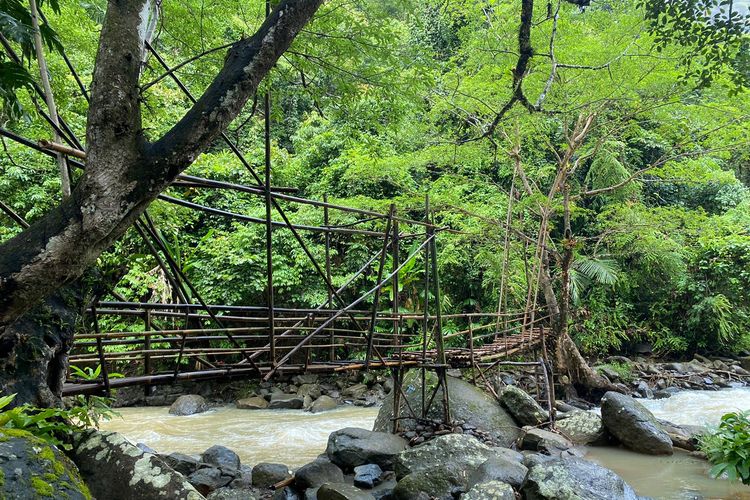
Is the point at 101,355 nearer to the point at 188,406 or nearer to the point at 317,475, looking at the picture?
the point at 317,475

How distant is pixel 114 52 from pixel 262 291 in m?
10.8

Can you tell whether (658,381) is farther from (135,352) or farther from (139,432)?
(135,352)

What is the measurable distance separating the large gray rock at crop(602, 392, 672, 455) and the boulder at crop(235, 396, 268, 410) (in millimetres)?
6980

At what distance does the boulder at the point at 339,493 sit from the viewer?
4.44 metres

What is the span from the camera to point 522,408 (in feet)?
24.2

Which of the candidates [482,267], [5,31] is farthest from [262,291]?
[5,31]

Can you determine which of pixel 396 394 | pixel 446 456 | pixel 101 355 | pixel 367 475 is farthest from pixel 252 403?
pixel 101 355

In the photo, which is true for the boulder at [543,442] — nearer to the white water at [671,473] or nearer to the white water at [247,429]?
the white water at [671,473]

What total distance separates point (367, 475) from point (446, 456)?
37.3 inches

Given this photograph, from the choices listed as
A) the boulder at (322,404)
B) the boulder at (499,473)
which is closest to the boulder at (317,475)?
the boulder at (499,473)

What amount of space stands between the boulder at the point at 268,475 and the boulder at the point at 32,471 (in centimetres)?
424

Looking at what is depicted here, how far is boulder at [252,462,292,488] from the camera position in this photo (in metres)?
5.64

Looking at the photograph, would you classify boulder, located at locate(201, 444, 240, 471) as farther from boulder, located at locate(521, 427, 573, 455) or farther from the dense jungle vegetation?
boulder, located at locate(521, 427, 573, 455)

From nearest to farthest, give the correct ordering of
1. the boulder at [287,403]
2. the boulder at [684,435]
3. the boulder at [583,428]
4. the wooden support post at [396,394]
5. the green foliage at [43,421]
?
the green foliage at [43,421]
the wooden support post at [396,394]
the boulder at [684,435]
the boulder at [583,428]
the boulder at [287,403]
